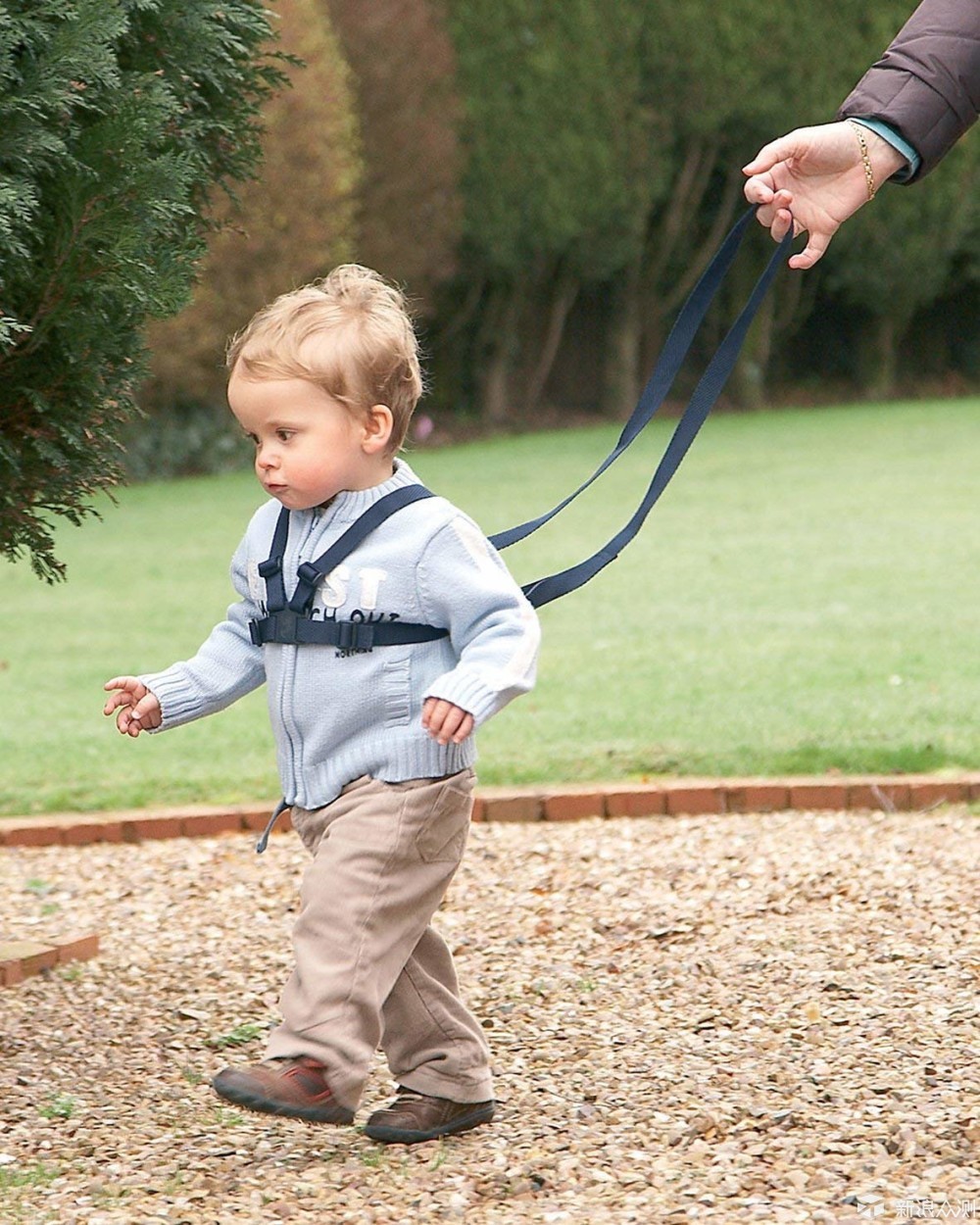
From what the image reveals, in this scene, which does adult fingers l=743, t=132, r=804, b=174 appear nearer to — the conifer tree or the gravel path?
the conifer tree

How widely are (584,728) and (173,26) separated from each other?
157 inches

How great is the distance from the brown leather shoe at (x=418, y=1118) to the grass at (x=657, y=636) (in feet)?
10.4

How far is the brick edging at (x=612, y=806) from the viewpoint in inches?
236

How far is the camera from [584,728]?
721 cm

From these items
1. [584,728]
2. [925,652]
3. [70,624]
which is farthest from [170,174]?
[70,624]

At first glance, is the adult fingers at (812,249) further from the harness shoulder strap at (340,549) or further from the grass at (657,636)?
the grass at (657,636)

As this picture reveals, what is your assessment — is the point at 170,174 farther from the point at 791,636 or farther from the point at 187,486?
the point at 187,486

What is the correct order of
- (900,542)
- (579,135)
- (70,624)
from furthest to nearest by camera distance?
1. (579,135)
2. (900,542)
3. (70,624)

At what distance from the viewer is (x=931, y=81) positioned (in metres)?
3.28

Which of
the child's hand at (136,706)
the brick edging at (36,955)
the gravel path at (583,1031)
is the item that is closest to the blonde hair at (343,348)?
the child's hand at (136,706)

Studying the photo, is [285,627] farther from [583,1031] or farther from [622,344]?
[622,344]

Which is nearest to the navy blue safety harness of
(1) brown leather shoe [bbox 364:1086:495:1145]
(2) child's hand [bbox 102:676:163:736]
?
(2) child's hand [bbox 102:676:163:736]

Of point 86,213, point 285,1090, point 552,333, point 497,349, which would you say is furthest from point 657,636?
point 552,333

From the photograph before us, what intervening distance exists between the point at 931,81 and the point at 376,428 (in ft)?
3.83
